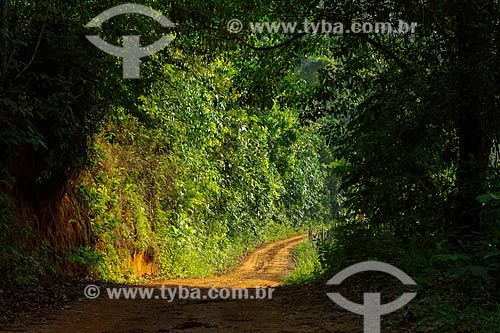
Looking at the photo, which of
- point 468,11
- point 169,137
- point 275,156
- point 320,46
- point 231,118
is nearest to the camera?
point 468,11

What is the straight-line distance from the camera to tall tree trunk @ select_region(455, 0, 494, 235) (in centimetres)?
862

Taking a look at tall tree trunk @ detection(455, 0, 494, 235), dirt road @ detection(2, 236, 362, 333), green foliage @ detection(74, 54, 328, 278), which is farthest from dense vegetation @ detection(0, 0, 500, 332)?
dirt road @ detection(2, 236, 362, 333)

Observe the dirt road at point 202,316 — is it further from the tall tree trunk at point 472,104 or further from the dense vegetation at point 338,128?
the tall tree trunk at point 472,104

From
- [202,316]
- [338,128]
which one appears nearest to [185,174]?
[338,128]

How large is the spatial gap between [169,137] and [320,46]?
7.08m

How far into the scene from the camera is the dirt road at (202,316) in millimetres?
6922

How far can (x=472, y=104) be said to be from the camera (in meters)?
8.88

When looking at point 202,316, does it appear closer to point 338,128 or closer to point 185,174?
point 338,128

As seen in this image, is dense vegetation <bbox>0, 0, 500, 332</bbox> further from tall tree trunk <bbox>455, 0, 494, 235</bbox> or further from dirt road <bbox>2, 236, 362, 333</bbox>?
dirt road <bbox>2, 236, 362, 333</bbox>

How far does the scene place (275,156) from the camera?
3138 centimetres

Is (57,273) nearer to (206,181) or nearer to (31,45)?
(31,45)

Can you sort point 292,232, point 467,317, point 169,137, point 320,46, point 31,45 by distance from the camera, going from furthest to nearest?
point 292,232 < point 169,137 < point 320,46 < point 31,45 < point 467,317

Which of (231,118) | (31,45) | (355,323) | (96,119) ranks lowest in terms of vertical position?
(355,323)

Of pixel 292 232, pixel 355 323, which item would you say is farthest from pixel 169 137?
pixel 292 232
